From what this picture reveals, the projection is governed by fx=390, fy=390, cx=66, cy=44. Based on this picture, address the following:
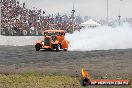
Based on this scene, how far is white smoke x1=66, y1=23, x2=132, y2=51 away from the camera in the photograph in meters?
38.3

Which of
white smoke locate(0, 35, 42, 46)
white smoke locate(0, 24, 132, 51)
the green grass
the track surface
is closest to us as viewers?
the green grass

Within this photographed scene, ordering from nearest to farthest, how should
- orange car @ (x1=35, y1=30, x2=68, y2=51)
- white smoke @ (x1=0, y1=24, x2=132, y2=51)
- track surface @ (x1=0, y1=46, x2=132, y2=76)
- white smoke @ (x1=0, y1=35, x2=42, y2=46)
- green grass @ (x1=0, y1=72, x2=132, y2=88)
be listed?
1. green grass @ (x1=0, y1=72, x2=132, y2=88)
2. track surface @ (x1=0, y1=46, x2=132, y2=76)
3. orange car @ (x1=35, y1=30, x2=68, y2=51)
4. white smoke @ (x1=0, y1=24, x2=132, y2=51)
5. white smoke @ (x1=0, y1=35, x2=42, y2=46)

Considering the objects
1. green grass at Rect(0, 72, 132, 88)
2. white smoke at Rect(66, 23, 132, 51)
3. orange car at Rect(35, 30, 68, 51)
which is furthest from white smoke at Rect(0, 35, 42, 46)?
green grass at Rect(0, 72, 132, 88)

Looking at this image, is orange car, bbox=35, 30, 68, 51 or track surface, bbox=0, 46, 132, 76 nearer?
track surface, bbox=0, 46, 132, 76

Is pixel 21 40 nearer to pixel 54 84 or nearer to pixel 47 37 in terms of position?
pixel 47 37

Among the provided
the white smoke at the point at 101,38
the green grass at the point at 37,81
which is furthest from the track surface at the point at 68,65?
the white smoke at the point at 101,38

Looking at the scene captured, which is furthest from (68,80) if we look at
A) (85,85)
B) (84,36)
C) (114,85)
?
(84,36)

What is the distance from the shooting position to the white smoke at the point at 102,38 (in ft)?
126

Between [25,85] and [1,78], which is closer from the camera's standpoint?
[25,85]

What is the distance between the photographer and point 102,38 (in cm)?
4044

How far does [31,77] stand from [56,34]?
68.4 feet

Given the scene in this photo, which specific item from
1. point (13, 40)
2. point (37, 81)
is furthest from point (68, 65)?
point (13, 40)

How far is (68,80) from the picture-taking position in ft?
44.4

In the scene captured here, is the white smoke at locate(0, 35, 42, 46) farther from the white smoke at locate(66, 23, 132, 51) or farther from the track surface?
the track surface
